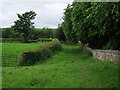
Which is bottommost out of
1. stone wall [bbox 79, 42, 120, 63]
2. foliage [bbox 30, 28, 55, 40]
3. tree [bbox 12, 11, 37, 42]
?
stone wall [bbox 79, 42, 120, 63]

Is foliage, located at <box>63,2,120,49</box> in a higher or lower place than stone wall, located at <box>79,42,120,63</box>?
higher

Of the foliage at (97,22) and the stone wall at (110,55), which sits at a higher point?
the foliage at (97,22)

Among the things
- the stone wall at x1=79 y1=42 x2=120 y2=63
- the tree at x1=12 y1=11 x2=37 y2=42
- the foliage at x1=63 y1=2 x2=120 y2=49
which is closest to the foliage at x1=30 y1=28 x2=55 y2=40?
the tree at x1=12 y1=11 x2=37 y2=42

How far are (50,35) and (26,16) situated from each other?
1512cm

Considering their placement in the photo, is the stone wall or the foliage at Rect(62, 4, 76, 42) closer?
the stone wall

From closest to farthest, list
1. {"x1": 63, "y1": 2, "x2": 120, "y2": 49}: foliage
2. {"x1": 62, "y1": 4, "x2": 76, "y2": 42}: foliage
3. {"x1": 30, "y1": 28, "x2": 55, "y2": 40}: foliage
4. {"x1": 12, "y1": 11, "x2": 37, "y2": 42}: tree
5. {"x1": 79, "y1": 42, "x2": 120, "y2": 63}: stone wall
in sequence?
1. {"x1": 63, "y1": 2, "x2": 120, "y2": 49}: foliage
2. {"x1": 79, "y1": 42, "x2": 120, "y2": 63}: stone wall
3. {"x1": 62, "y1": 4, "x2": 76, "y2": 42}: foliage
4. {"x1": 12, "y1": 11, "x2": 37, "y2": 42}: tree
5. {"x1": 30, "y1": 28, "x2": 55, "y2": 40}: foliage

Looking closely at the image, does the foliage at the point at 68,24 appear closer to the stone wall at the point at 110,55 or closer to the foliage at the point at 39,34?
the stone wall at the point at 110,55

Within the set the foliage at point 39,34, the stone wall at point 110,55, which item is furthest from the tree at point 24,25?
the stone wall at point 110,55

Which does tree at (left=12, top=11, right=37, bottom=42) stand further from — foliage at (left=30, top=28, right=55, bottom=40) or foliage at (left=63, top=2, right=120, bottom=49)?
foliage at (left=63, top=2, right=120, bottom=49)

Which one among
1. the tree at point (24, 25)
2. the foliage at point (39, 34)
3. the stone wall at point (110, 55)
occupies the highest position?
the tree at point (24, 25)

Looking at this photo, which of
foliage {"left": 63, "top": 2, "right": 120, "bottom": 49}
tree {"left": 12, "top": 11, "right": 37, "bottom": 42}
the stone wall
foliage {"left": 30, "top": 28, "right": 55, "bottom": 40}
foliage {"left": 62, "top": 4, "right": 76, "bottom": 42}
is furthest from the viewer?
foliage {"left": 30, "top": 28, "right": 55, "bottom": 40}

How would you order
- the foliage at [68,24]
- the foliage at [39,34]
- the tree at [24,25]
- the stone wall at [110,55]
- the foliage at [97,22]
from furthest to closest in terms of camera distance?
the foliage at [39,34]
the tree at [24,25]
the foliage at [68,24]
the stone wall at [110,55]
the foliage at [97,22]

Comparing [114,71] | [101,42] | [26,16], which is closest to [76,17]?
[101,42]

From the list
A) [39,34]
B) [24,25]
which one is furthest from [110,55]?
[39,34]
